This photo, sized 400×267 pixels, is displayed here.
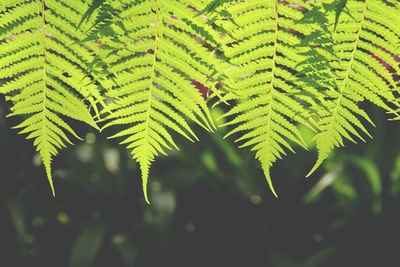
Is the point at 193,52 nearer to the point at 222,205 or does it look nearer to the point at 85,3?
A: the point at 85,3

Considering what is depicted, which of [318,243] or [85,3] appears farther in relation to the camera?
[318,243]

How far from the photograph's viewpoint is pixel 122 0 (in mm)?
391

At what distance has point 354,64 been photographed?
0.40 meters

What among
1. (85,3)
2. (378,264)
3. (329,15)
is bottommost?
(378,264)

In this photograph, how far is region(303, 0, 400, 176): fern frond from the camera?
1.27ft

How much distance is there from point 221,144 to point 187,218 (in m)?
0.39

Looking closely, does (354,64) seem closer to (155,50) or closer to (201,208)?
(155,50)

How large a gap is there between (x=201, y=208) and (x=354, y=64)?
4.54 feet

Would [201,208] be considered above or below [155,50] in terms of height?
below

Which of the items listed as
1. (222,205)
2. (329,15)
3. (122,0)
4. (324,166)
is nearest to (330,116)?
(329,15)

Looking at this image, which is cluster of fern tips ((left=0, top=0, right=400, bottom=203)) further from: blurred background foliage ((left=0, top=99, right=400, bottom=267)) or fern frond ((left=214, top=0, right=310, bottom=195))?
blurred background foliage ((left=0, top=99, right=400, bottom=267))

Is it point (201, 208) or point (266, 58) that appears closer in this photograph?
point (266, 58)

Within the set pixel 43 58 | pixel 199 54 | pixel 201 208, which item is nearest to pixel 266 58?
pixel 199 54

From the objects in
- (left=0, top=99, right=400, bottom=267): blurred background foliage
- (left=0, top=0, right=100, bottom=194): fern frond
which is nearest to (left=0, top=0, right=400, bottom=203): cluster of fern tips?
(left=0, top=0, right=100, bottom=194): fern frond
